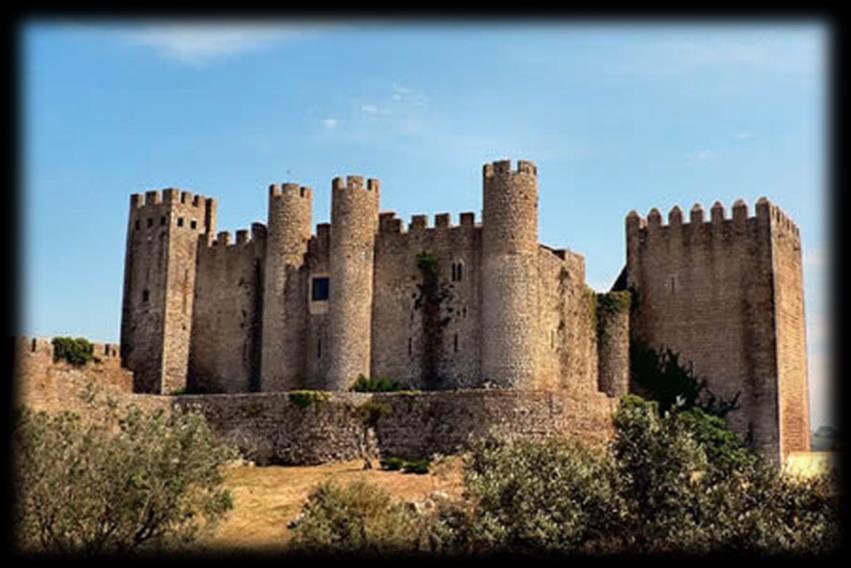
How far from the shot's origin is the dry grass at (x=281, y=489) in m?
33.0

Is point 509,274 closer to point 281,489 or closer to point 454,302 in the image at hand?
point 454,302

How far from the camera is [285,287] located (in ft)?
164

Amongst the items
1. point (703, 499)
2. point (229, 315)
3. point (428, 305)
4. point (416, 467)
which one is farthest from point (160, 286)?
point (703, 499)

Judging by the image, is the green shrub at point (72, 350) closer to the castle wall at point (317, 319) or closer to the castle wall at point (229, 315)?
the castle wall at point (229, 315)

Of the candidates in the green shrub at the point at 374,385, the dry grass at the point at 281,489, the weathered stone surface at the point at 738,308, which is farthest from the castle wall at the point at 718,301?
the dry grass at the point at 281,489

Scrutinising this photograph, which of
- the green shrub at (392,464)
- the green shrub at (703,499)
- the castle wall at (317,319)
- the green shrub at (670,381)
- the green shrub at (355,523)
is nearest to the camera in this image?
the green shrub at (703,499)

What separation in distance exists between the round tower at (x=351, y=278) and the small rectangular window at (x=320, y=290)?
0.79 metres

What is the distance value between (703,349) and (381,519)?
2626 centimetres

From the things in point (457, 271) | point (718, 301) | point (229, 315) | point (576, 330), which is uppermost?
point (457, 271)

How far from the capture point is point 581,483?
2747 cm

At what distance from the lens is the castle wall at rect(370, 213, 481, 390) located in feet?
155

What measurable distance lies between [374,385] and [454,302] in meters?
4.94

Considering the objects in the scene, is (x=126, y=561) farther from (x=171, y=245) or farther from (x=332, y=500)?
(x=171, y=245)

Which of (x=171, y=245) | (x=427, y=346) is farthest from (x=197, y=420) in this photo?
(x=171, y=245)
